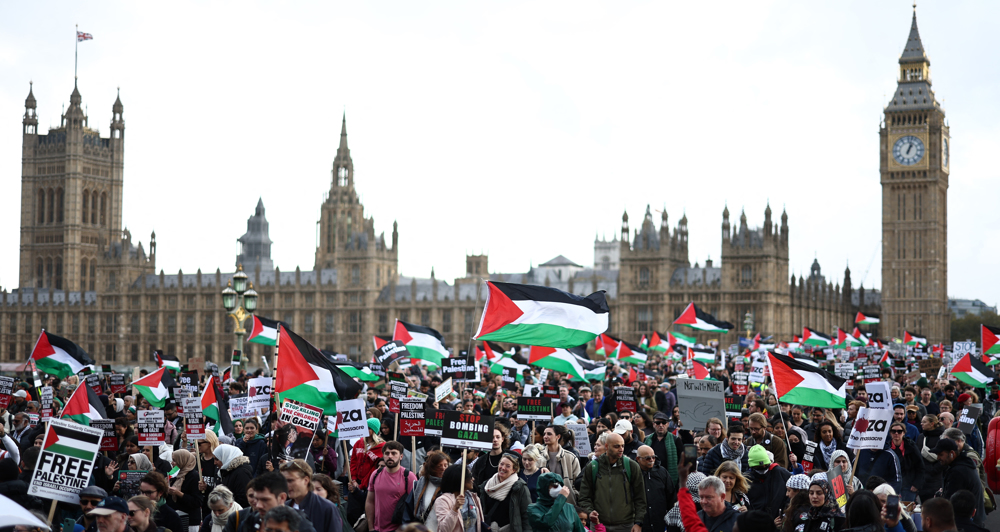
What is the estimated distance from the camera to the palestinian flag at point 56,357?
21.1 meters

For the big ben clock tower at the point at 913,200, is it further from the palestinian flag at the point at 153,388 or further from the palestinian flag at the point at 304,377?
the palestinian flag at the point at 304,377

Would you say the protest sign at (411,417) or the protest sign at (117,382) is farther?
the protest sign at (117,382)

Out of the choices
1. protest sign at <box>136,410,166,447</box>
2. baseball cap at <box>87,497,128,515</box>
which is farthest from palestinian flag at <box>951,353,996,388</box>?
baseball cap at <box>87,497,128,515</box>

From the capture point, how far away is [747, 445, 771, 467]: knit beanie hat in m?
9.70

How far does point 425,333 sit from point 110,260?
219 feet

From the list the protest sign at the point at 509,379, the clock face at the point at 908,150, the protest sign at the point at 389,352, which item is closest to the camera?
the protest sign at the point at 509,379

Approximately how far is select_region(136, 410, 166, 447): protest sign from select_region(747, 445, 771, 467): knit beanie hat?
6.42 m

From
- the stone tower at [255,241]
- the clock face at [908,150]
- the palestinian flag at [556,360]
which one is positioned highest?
the clock face at [908,150]

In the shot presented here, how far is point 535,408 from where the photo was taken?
13734 millimetres

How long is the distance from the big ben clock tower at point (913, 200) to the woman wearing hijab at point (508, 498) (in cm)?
7148

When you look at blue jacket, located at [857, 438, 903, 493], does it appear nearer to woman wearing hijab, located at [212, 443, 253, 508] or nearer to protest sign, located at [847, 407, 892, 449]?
protest sign, located at [847, 407, 892, 449]

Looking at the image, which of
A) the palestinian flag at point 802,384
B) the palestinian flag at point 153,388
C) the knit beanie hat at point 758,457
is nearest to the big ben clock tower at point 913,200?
the palestinian flag at point 153,388

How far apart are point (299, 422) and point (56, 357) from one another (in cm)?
1066

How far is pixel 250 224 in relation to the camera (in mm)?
114438
